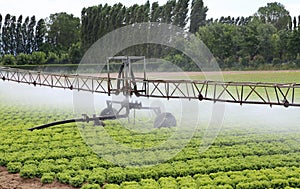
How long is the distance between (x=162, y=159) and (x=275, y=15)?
69223 mm

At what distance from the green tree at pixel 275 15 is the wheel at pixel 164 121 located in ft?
201

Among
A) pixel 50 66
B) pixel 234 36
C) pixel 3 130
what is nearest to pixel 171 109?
pixel 3 130

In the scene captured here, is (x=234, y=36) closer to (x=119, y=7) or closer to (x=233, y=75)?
(x=233, y=75)

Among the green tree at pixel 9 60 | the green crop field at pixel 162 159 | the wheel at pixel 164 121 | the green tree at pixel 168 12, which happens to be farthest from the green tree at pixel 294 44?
the wheel at pixel 164 121

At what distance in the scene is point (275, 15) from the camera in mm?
77312

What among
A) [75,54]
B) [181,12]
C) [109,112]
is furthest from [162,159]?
[75,54]

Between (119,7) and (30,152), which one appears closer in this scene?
(30,152)

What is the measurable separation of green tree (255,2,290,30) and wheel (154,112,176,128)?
201ft

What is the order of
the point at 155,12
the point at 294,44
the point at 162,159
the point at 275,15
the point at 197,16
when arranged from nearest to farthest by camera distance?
1. the point at 162,159
2. the point at 155,12
3. the point at 294,44
4. the point at 197,16
5. the point at 275,15

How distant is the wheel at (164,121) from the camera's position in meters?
17.6

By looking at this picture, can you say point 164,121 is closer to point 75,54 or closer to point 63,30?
point 75,54

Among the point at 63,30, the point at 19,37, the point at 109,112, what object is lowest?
the point at 109,112

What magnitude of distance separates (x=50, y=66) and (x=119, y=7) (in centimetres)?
1040

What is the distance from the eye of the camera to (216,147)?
14.6 meters
